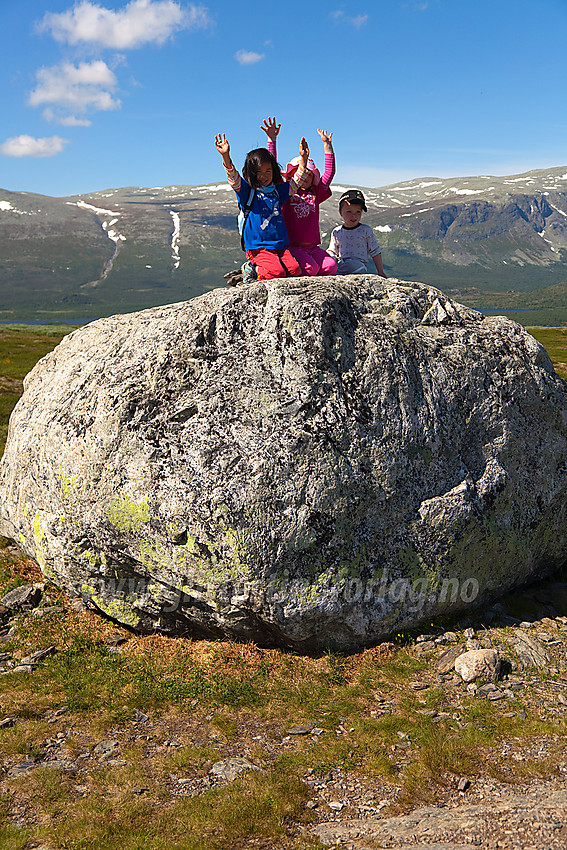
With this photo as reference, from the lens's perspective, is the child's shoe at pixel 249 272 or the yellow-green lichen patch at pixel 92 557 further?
the child's shoe at pixel 249 272

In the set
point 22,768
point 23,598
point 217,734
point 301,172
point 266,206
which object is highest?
point 301,172

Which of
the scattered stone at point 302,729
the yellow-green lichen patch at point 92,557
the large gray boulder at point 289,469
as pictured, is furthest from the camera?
the yellow-green lichen patch at point 92,557

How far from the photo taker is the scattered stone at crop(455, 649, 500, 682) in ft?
34.0

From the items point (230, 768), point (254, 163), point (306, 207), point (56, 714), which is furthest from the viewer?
point (306, 207)

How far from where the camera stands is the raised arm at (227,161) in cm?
1218

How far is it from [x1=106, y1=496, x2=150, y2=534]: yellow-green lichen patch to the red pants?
5.81 m

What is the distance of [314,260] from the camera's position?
1450cm

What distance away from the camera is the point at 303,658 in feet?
37.0

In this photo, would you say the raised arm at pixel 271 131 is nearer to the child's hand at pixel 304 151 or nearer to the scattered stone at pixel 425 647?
the child's hand at pixel 304 151

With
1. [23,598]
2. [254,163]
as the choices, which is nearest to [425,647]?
[23,598]

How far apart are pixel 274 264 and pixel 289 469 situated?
17.1 ft

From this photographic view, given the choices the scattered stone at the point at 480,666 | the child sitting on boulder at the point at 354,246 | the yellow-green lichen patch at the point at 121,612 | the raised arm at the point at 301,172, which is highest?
the raised arm at the point at 301,172

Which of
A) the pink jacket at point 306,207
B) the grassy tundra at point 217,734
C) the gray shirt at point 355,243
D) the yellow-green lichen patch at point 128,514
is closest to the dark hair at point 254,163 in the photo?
the pink jacket at point 306,207

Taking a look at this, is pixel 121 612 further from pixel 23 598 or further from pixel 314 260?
pixel 314 260
